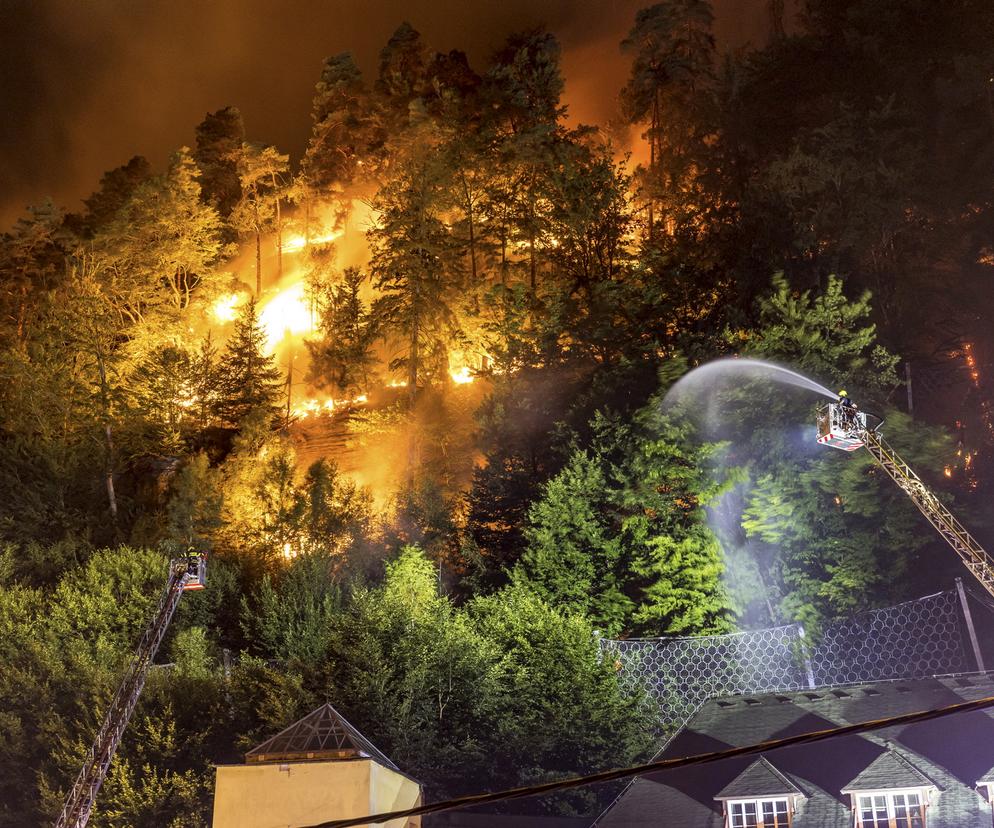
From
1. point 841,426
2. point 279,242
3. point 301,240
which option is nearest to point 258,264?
point 279,242

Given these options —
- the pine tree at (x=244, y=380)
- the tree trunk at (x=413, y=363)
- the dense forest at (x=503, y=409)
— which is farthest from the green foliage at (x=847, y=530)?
the pine tree at (x=244, y=380)

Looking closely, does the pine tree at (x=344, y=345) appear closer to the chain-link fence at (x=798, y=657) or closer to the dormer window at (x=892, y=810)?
the chain-link fence at (x=798, y=657)

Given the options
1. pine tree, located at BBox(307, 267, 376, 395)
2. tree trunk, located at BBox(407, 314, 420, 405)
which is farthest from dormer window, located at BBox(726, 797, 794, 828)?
pine tree, located at BBox(307, 267, 376, 395)

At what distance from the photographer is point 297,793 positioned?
86.6 ft

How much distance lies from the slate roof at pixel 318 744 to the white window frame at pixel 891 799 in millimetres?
10456

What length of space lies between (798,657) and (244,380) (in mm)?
32506

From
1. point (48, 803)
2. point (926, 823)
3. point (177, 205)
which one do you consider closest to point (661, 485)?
point (926, 823)

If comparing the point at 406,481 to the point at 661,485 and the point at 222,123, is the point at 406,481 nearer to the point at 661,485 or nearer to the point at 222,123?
the point at 661,485

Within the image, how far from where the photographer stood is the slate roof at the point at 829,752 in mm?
22875

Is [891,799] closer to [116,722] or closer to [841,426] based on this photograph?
[841,426]

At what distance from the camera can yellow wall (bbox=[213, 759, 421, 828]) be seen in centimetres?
2600

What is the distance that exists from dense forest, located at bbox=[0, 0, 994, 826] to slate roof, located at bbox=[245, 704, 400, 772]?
4.05 metres

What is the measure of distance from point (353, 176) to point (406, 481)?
1004 inches

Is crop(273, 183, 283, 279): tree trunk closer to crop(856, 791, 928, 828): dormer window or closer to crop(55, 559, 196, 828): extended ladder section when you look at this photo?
crop(55, 559, 196, 828): extended ladder section
